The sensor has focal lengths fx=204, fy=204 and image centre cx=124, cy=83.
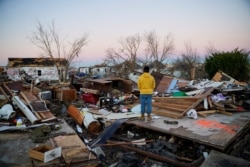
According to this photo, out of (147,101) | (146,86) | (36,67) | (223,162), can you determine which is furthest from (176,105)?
(36,67)

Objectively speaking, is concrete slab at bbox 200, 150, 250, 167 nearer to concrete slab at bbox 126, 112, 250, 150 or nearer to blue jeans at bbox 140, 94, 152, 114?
concrete slab at bbox 126, 112, 250, 150

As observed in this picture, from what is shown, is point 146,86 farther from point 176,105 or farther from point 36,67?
point 36,67

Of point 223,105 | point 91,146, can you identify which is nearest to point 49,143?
point 91,146

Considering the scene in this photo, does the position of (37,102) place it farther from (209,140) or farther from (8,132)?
(209,140)

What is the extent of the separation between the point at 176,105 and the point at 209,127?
200 centimetres

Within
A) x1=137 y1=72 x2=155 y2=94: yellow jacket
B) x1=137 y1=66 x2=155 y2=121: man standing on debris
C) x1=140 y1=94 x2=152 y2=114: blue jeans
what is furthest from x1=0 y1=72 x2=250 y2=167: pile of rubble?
x1=137 y1=72 x2=155 y2=94: yellow jacket

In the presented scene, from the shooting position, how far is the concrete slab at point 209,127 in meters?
5.04

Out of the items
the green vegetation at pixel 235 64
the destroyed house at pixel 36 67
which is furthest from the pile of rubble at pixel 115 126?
the destroyed house at pixel 36 67

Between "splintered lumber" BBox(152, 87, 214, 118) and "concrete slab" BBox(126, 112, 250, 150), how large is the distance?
308 mm

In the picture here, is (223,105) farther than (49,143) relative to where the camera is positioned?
Yes

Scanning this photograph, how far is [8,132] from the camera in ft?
19.1

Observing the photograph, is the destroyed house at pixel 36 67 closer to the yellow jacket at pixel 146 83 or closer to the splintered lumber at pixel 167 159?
the yellow jacket at pixel 146 83

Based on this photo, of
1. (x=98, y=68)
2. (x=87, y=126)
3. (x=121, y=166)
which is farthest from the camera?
(x=98, y=68)

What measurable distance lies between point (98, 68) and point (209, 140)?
31.8 m
